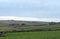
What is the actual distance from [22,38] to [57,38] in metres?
3.42

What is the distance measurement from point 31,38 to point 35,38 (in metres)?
0.39

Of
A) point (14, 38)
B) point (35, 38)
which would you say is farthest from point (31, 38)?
point (14, 38)

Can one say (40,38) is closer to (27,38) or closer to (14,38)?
(27,38)

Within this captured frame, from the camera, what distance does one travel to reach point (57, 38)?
19.5m

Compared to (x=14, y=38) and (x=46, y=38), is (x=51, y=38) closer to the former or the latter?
(x=46, y=38)

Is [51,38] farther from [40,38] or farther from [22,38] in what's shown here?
[22,38]

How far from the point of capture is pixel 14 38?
61.1 ft

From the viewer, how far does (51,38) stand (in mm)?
19359

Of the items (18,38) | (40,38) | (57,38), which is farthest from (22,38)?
(57,38)

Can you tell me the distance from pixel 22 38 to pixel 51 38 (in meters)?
2.82

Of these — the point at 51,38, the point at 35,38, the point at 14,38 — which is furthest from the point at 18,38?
the point at 51,38

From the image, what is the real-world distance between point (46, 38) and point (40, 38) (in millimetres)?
600

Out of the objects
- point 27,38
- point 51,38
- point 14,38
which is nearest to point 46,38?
point 51,38

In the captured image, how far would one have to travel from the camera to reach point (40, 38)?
62.4ft
